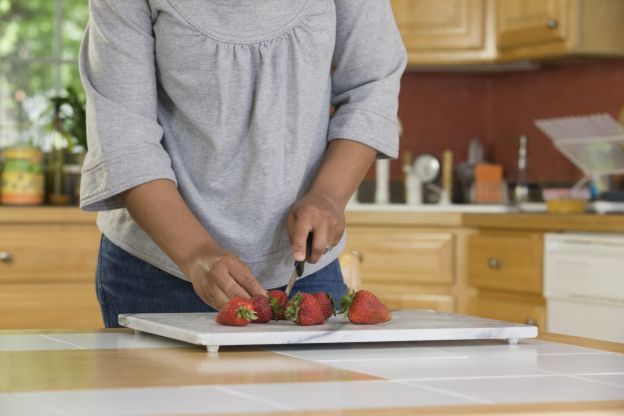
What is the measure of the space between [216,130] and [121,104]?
124mm

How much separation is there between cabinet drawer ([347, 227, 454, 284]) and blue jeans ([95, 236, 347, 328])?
1.88 m

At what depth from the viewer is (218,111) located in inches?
55.7

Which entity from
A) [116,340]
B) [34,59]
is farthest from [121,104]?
[34,59]

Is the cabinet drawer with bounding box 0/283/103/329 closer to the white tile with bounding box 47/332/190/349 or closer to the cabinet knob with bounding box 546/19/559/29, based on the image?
the cabinet knob with bounding box 546/19/559/29

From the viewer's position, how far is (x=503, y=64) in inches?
156

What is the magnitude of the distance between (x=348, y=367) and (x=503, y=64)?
3.16 meters

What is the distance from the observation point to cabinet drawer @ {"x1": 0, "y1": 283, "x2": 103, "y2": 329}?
335 centimetres

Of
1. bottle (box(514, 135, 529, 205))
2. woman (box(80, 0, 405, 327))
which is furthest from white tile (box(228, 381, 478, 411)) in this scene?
bottle (box(514, 135, 529, 205))

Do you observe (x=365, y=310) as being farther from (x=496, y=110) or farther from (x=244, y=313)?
A: (x=496, y=110)

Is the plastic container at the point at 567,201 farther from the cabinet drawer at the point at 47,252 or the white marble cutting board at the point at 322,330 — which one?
the white marble cutting board at the point at 322,330

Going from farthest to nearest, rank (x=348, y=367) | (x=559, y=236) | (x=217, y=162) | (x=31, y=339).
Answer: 1. (x=559, y=236)
2. (x=217, y=162)
3. (x=31, y=339)
4. (x=348, y=367)

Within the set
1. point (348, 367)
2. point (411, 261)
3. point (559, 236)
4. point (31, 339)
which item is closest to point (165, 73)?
point (31, 339)

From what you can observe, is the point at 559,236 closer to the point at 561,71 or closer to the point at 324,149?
the point at 561,71

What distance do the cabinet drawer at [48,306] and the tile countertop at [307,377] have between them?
89.7 inches
